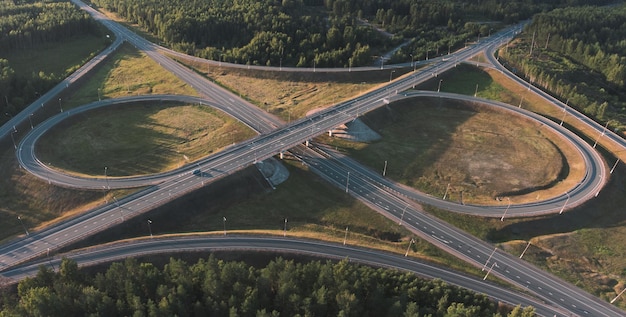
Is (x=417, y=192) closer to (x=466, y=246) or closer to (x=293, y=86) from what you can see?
(x=466, y=246)

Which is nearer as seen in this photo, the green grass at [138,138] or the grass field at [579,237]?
the grass field at [579,237]

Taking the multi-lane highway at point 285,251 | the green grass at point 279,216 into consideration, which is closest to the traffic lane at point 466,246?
the green grass at point 279,216

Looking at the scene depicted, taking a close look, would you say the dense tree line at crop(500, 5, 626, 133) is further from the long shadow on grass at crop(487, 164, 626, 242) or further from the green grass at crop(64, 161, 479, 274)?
Answer: the green grass at crop(64, 161, 479, 274)

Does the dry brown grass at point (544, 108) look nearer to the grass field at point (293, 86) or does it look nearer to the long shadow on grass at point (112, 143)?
the grass field at point (293, 86)

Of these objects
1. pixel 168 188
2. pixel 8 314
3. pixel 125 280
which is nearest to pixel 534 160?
pixel 168 188

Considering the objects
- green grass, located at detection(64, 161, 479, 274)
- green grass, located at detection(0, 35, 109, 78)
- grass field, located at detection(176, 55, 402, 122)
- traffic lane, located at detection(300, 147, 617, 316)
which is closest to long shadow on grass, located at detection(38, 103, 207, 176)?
green grass, located at detection(64, 161, 479, 274)

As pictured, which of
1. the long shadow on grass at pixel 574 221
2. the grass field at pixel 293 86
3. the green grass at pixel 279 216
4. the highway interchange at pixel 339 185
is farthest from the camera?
the grass field at pixel 293 86

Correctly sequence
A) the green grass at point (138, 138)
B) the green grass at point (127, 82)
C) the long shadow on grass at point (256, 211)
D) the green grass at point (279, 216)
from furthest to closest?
the green grass at point (127, 82)
the green grass at point (138, 138)
the long shadow on grass at point (256, 211)
the green grass at point (279, 216)

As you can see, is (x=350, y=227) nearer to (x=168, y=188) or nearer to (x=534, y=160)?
(x=168, y=188)
